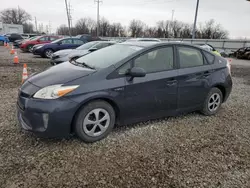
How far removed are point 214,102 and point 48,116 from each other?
3.35 m

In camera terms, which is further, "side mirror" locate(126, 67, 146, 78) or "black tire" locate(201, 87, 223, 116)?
"black tire" locate(201, 87, 223, 116)

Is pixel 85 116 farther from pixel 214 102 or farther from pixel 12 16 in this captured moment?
pixel 12 16

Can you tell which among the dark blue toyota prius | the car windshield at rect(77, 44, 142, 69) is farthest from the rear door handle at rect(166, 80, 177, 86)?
the car windshield at rect(77, 44, 142, 69)

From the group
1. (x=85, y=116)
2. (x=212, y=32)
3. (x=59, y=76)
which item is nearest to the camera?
(x=85, y=116)

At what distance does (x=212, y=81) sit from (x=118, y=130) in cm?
218

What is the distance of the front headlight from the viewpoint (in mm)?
2771

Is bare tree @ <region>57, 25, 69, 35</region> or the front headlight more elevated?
bare tree @ <region>57, 25, 69, 35</region>

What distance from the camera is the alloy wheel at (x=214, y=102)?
433 cm

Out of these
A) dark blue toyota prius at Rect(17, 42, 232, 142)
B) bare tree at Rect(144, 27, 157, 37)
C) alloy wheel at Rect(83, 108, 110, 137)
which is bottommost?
alloy wheel at Rect(83, 108, 110, 137)

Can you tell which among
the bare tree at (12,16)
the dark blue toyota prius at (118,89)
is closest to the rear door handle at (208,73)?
the dark blue toyota prius at (118,89)

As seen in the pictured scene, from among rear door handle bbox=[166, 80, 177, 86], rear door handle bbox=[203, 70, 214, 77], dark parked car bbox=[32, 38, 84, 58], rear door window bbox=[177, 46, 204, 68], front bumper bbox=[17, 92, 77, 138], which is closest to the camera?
front bumper bbox=[17, 92, 77, 138]

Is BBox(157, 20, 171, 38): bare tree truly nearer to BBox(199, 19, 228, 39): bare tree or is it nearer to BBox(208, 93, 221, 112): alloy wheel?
BBox(199, 19, 228, 39): bare tree

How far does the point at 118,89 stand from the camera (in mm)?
3113

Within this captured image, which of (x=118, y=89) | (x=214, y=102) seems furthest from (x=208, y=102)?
(x=118, y=89)
